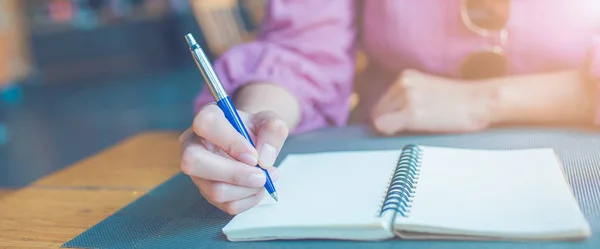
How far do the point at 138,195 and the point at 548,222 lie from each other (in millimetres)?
378

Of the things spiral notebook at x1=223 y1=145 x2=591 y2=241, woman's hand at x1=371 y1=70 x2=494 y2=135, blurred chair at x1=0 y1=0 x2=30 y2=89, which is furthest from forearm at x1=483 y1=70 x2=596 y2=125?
blurred chair at x1=0 y1=0 x2=30 y2=89

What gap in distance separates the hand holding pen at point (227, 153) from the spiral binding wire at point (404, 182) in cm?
9

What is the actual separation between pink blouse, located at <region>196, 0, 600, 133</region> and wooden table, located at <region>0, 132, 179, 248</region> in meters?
0.11

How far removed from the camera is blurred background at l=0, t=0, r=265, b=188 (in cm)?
337

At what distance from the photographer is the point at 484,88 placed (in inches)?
27.0

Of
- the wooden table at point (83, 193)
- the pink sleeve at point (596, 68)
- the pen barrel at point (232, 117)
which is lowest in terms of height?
the wooden table at point (83, 193)

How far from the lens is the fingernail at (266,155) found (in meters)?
0.46

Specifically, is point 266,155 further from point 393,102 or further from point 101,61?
point 101,61

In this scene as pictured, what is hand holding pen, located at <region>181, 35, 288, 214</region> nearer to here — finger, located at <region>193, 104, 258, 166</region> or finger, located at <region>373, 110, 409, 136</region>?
finger, located at <region>193, 104, 258, 166</region>

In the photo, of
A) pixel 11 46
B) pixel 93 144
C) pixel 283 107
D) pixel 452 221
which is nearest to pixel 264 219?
pixel 452 221

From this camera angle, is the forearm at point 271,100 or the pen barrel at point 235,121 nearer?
the pen barrel at point 235,121

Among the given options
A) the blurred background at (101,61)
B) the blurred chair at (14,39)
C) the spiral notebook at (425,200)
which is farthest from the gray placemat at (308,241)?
the blurred chair at (14,39)

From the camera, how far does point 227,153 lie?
0.46 m

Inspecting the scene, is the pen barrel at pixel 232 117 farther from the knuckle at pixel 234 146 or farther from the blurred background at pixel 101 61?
the blurred background at pixel 101 61
